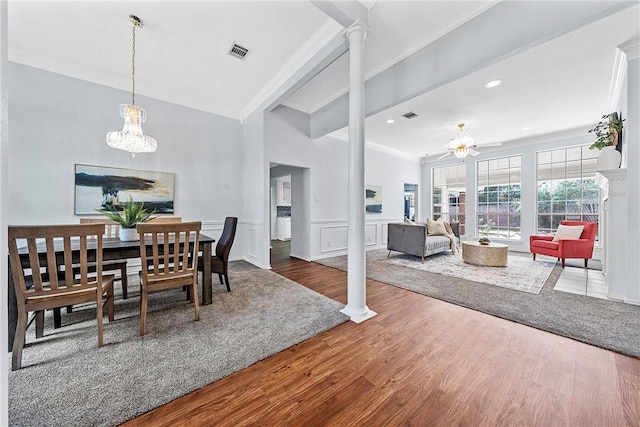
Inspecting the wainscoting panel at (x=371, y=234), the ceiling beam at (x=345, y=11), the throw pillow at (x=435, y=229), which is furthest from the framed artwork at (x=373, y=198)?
the ceiling beam at (x=345, y=11)

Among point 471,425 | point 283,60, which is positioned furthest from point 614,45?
point 471,425

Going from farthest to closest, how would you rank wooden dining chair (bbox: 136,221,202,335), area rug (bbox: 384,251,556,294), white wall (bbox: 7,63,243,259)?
area rug (bbox: 384,251,556,294)
white wall (bbox: 7,63,243,259)
wooden dining chair (bbox: 136,221,202,335)

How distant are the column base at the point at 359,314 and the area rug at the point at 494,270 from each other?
6.67 ft

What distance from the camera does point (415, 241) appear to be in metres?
4.66

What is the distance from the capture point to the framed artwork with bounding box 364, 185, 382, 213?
609 cm

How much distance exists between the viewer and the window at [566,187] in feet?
16.6

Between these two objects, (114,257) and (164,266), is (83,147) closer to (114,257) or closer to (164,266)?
(114,257)

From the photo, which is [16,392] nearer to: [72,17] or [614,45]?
[72,17]

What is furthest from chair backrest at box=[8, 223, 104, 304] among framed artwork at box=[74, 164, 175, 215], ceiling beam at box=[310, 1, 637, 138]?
ceiling beam at box=[310, 1, 637, 138]

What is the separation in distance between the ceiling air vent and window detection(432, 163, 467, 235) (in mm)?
6587

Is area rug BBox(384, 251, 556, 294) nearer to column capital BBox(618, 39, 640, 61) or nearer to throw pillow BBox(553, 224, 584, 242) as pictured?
throw pillow BBox(553, 224, 584, 242)

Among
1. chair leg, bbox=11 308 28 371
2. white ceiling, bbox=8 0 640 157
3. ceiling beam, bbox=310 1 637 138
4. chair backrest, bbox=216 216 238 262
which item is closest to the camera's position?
chair leg, bbox=11 308 28 371

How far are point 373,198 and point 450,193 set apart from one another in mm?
2852

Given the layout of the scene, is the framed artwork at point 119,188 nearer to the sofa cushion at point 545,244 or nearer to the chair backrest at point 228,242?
the chair backrest at point 228,242
